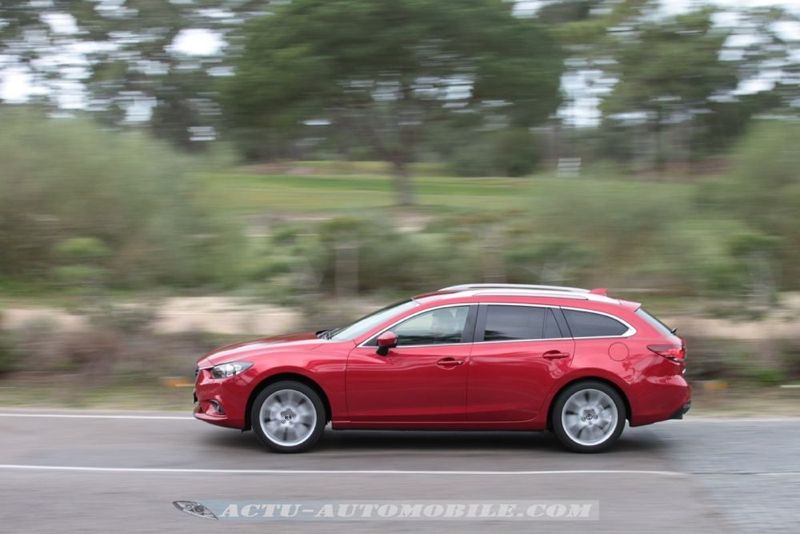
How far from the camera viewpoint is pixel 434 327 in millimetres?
9250

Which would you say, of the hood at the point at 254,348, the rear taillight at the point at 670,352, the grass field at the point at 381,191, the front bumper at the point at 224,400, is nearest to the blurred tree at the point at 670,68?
the grass field at the point at 381,191

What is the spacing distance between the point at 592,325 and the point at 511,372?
0.93 meters

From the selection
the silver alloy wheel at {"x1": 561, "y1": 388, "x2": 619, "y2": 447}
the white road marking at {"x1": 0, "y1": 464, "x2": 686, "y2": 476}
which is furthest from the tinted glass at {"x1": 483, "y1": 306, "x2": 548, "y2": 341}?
the white road marking at {"x1": 0, "y1": 464, "x2": 686, "y2": 476}

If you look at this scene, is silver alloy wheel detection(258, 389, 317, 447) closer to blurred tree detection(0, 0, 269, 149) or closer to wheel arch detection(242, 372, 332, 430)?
wheel arch detection(242, 372, 332, 430)

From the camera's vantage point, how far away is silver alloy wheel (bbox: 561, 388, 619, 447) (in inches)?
360

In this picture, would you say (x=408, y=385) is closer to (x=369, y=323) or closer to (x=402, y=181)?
(x=369, y=323)

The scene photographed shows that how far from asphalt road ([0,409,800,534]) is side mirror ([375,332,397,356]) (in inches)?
37.4

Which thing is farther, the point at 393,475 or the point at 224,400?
the point at 224,400

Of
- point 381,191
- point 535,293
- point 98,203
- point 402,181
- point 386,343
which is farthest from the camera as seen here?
point 381,191

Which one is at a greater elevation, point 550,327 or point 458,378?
point 550,327

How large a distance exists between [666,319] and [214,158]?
8.94 metres

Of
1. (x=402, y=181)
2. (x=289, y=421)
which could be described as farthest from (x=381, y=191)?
(x=289, y=421)

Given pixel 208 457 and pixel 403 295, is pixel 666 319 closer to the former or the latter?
pixel 403 295

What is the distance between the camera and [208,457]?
899 cm
